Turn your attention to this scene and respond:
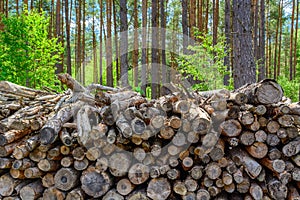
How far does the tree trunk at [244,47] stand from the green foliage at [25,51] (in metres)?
5.28

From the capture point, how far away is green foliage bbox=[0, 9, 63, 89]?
8.77 m

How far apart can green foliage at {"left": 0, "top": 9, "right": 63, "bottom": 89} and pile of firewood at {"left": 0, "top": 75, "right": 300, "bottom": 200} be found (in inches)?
267

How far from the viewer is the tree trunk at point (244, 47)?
7176mm

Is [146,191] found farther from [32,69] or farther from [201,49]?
[32,69]

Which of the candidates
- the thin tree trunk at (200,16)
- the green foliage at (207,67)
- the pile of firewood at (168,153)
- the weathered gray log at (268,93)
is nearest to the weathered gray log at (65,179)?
the pile of firewood at (168,153)

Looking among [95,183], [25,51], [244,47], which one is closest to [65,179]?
[95,183]

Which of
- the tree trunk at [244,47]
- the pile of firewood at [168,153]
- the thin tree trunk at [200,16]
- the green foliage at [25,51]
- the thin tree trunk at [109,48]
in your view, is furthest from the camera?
the thin tree trunk at [200,16]

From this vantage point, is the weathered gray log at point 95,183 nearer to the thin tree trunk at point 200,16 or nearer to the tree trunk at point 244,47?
the tree trunk at point 244,47

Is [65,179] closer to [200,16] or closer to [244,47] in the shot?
[244,47]

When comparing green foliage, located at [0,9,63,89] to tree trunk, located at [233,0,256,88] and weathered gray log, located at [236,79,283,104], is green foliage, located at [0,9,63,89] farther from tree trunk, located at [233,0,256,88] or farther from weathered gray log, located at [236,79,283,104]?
weathered gray log, located at [236,79,283,104]

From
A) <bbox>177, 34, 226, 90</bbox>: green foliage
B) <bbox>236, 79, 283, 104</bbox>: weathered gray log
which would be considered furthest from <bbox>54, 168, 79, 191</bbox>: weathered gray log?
<bbox>177, 34, 226, 90</bbox>: green foliage

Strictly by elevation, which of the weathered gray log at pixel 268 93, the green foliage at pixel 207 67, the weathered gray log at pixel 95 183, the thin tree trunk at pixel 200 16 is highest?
the thin tree trunk at pixel 200 16

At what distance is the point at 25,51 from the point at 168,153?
7.71m

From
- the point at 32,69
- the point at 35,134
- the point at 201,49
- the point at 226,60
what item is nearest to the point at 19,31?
the point at 32,69
